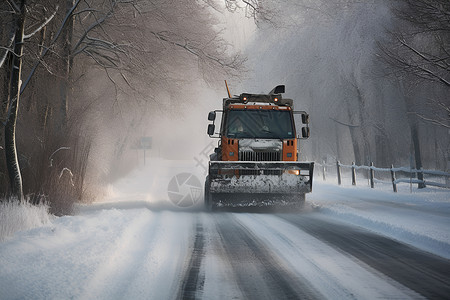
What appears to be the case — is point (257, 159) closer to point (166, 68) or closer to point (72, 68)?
point (166, 68)

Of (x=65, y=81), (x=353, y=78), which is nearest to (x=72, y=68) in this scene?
(x=65, y=81)

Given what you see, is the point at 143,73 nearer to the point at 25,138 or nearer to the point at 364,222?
the point at 25,138

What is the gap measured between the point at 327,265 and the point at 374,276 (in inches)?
23.4

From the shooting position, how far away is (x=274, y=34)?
3188 cm

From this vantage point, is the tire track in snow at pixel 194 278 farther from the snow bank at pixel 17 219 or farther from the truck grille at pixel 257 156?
the truck grille at pixel 257 156

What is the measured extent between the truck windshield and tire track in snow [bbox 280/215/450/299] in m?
3.59

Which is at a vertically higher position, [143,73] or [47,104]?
[143,73]

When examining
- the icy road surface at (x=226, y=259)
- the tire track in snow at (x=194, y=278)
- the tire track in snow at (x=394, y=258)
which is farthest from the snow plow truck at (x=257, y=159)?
the tire track in snow at (x=194, y=278)

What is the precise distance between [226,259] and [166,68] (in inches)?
451

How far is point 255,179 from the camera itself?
10.1 m

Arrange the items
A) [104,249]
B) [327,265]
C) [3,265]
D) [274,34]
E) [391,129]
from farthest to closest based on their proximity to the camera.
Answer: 1. [274,34]
2. [391,129]
3. [104,249]
4. [327,265]
5. [3,265]

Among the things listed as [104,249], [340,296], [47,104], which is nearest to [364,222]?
[340,296]

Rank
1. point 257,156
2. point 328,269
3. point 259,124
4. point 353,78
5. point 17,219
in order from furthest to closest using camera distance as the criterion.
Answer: point 353,78 < point 259,124 < point 257,156 < point 17,219 < point 328,269

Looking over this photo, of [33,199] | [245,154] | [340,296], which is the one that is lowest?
[340,296]
